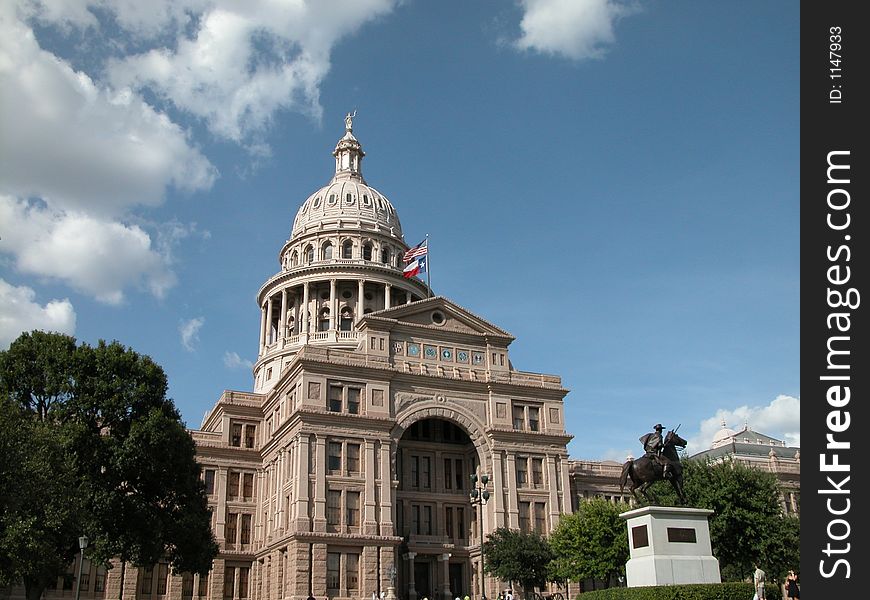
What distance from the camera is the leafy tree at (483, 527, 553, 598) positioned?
57688mm

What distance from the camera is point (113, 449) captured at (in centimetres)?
4534

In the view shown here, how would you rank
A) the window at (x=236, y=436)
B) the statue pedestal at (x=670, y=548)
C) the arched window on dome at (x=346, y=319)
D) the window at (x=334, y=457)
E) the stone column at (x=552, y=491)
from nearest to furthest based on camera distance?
the statue pedestal at (x=670, y=548)
the window at (x=334, y=457)
the stone column at (x=552, y=491)
the window at (x=236, y=436)
the arched window on dome at (x=346, y=319)

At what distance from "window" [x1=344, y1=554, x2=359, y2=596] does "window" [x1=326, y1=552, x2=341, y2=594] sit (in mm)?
534

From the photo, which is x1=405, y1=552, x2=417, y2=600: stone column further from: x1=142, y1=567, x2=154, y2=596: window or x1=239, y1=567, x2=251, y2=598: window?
x1=142, y1=567, x2=154, y2=596: window

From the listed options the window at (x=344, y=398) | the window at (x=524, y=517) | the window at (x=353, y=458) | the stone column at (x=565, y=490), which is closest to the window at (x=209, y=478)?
the window at (x=344, y=398)

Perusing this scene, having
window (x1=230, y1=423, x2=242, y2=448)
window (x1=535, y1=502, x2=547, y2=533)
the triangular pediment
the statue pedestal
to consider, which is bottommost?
the statue pedestal

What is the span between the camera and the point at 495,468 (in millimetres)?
65625

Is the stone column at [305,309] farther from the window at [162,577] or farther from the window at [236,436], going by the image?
the window at [162,577]

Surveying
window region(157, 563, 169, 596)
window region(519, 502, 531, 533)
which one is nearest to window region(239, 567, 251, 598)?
window region(157, 563, 169, 596)

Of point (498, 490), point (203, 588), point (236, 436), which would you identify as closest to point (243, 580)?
point (203, 588)

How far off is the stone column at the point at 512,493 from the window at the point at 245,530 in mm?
22031

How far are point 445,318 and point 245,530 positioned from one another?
2441 cm

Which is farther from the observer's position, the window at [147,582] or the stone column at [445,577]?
the window at [147,582]

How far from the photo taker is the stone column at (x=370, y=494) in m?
59.7
